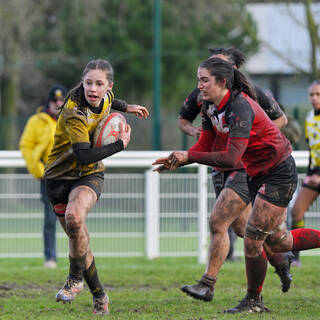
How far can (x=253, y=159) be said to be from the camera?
635cm

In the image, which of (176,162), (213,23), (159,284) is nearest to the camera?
(176,162)

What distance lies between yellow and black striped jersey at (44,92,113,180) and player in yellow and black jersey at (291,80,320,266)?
395 centimetres

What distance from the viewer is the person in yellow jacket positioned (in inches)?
402

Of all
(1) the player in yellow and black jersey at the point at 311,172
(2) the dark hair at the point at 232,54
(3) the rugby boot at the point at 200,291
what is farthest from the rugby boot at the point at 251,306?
(1) the player in yellow and black jersey at the point at 311,172

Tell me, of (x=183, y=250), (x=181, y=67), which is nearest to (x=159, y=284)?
(x=183, y=250)

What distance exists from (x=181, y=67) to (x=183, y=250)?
47.9ft

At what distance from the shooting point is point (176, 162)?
588 centimetres

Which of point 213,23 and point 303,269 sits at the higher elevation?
point 213,23

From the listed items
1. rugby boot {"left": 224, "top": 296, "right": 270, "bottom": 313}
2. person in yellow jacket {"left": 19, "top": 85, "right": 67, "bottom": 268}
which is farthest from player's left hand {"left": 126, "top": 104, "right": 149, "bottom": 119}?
person in yellow jacket {"left": 19, "top": 85, "right": 67, "bottom": 268}

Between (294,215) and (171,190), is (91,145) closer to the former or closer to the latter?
(294,215)

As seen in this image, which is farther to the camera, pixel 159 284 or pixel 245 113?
pixel 159 284

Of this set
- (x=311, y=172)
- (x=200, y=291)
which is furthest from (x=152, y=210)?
(x=200, y=291)

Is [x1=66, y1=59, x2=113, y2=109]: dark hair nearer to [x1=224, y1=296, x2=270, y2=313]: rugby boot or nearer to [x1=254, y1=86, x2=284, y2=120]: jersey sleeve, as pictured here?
[x1=254, y1=86, x2=284, y2=120]: jersey sleeve

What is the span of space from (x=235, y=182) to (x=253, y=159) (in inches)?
32.8
